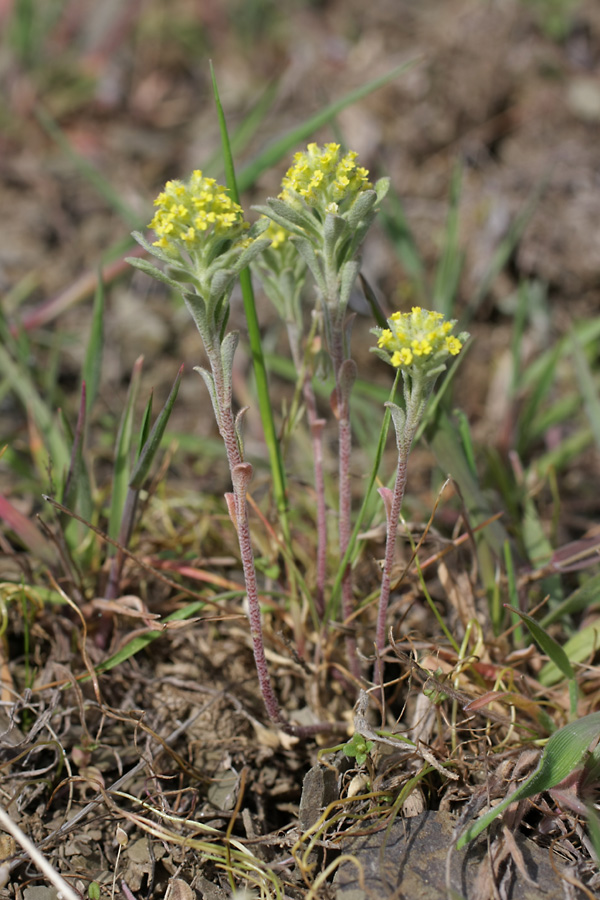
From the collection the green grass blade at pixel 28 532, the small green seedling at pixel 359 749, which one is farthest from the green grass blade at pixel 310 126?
the small green seedling at pixel 359 749

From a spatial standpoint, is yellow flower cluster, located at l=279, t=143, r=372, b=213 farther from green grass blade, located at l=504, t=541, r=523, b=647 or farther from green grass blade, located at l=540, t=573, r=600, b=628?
green grass blade, located at l=540, t=573, r=600, b=628

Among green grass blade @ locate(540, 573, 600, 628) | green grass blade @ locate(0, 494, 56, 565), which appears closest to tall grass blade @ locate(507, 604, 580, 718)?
green grass blade @ locate(540, 573, 600, 628)

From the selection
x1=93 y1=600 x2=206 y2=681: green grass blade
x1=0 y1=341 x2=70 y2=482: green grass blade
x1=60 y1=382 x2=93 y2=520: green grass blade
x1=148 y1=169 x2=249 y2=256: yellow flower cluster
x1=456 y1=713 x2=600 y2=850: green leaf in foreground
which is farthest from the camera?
x1=0 y1=341 x2=70 y2=482: green grass blade

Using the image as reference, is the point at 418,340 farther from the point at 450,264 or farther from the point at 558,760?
the point at 450,264

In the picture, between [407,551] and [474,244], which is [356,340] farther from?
[407,551]

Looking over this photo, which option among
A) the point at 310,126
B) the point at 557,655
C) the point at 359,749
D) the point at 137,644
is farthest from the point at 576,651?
the point at 310,126

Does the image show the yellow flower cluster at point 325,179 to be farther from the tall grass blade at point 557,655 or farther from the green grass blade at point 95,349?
the tall grass blade at point 557,655
